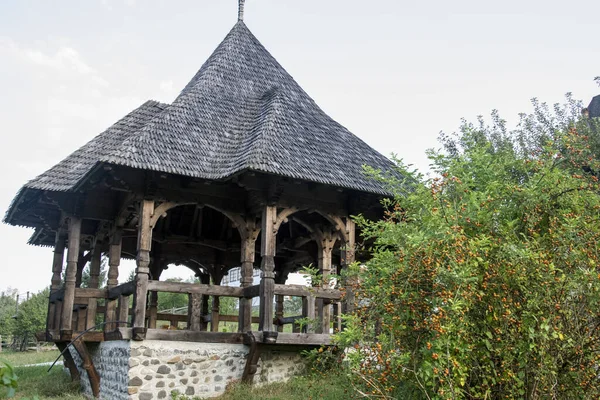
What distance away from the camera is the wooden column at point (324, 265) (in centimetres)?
1035

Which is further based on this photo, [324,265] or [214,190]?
[324,265]

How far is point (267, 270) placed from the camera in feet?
31.2

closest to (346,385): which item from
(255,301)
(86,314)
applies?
(86,314)

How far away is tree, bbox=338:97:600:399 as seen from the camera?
465 centimetres

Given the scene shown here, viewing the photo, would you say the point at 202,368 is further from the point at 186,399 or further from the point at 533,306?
the point at 533,306

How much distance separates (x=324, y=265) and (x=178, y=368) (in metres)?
2.94

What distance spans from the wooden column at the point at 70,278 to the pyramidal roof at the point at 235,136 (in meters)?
0.88

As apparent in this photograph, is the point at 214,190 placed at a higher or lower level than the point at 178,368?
higher

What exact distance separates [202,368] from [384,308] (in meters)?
4.84

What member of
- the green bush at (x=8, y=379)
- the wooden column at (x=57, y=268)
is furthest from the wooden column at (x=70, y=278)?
the green bush at (x=8, y=379)

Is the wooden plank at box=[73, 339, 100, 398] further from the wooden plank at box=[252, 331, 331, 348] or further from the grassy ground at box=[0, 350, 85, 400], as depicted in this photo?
the wooden plank at box=[252, 331, 331, 348]

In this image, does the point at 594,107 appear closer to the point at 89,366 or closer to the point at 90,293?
the point at 90,293

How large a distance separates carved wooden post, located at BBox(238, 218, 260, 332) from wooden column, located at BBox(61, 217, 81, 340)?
282 centimetres

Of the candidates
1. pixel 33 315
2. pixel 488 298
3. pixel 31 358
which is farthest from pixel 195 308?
pixel 33 315
